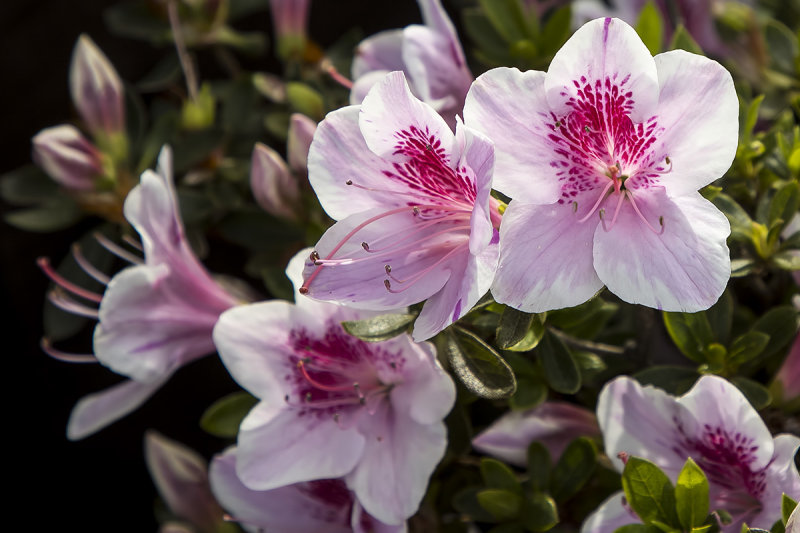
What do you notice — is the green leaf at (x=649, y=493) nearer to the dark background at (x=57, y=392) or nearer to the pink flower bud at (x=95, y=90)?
the pink flower bud at (x=95, y=90)

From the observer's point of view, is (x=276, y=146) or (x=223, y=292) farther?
(x=276, y=146)

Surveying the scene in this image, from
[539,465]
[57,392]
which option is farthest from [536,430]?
[57,392]

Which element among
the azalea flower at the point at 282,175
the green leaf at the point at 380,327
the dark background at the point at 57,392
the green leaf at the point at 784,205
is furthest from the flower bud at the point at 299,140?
the dark background at the point at 57,392

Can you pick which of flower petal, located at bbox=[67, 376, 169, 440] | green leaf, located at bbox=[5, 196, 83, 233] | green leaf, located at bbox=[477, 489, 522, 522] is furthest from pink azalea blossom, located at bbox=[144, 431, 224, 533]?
green leaf, located at bbox=[477, 489, 522, 522]

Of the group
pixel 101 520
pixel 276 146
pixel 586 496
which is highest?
pixel 276 146

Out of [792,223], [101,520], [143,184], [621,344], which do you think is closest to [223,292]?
[143,184]

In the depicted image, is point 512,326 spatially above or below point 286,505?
above

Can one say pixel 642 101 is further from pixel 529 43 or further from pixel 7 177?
pixel 7 177

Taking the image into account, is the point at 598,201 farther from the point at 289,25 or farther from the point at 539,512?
the point at 289,25
